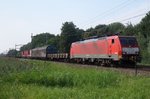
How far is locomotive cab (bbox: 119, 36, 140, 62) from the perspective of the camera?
34.2 meters

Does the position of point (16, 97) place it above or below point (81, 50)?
below

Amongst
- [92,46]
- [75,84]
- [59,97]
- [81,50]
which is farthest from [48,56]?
[59,97]

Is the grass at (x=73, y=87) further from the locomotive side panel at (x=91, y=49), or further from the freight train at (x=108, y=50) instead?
the locomotive side panel at (x=91, y=49)

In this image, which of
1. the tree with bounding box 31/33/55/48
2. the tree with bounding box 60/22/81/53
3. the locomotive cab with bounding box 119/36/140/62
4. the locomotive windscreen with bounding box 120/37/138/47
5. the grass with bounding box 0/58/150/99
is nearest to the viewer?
the grass with bounding box 0/58/150/99

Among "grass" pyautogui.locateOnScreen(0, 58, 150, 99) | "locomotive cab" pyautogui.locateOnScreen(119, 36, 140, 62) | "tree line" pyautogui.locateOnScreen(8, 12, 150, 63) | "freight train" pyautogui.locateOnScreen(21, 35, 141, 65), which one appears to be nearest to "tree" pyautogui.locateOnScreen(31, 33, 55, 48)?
"tree line" pyautogui.locateOnScreen(8, 12, 150, 63)

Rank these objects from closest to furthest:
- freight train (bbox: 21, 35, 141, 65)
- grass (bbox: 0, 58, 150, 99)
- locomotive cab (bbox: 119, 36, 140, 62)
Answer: grass (bbox: 0, 58, 150, 99) → locomotive cab (bbox: 119, 36, 140, 62) → freight train (bbox: 21, 35, 141, 65)

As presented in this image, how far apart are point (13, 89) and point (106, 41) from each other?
2181cm

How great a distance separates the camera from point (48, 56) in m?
72.1

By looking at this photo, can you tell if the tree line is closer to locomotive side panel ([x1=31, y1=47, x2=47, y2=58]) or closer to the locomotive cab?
locomotive side panel ([x1=31, y1=47, x2=47, y2=58])

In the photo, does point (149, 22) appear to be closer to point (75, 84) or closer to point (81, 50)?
point (81, 50)

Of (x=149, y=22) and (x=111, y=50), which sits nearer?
(x=111, y=50)

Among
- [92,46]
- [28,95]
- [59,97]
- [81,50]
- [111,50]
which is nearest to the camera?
[59,97]

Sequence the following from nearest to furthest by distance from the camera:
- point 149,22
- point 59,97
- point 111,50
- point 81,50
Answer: point 59,97, point 111,50, point 81,50, point 149,22

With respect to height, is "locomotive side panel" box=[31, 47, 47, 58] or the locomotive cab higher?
"locomotive side panel" box=[31, 47, 47, 58]
